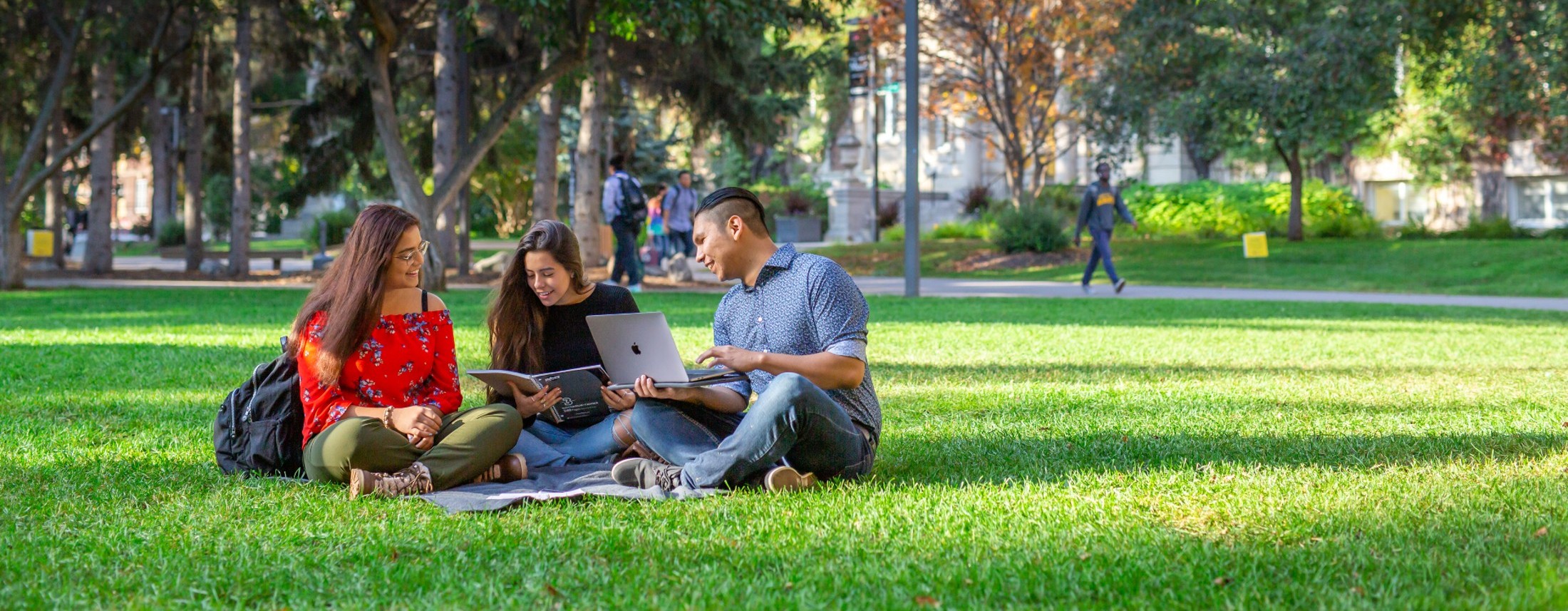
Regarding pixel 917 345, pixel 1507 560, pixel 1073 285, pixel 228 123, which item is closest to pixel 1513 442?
pixel 1507 560

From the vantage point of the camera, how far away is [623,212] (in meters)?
18.3

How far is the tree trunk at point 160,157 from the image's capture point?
30.3 meters

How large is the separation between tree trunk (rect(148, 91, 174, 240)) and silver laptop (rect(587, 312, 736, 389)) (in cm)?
2691

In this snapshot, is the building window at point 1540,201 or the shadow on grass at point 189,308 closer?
the shadow on grass at point 189,308

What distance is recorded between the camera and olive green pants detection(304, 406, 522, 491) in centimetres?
489

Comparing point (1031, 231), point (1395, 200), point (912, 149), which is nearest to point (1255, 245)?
point (912, 149)

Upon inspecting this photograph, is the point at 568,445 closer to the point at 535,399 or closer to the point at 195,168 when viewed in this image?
the point at 535,399

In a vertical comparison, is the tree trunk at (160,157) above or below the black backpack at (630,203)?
above

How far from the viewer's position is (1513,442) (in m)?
5.88

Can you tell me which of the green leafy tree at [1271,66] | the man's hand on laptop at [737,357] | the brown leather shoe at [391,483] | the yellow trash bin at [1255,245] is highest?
the green leafy tree at [1271,66]

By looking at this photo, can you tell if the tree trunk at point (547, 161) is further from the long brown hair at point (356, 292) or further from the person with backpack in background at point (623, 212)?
the long brown hair at point (356, 292)

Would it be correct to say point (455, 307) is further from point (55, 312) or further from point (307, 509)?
point (307, 509)

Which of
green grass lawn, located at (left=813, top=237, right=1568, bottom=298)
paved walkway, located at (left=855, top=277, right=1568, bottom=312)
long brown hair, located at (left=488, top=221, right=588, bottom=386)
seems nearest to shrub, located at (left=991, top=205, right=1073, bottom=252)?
green grass lawn, located at (left=813, top=237, right=1568, bottom=298)

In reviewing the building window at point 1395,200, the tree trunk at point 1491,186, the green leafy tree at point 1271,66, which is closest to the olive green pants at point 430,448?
the green leafy tree at point 1271,66
